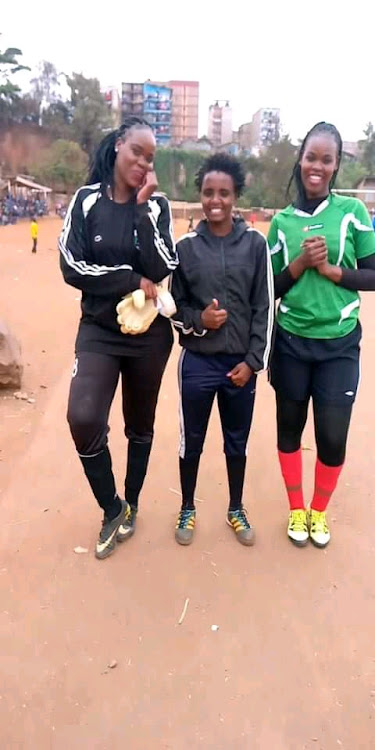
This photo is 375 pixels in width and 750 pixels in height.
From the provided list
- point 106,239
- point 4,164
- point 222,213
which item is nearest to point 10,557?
point 106,239

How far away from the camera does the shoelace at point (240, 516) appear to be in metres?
2.85

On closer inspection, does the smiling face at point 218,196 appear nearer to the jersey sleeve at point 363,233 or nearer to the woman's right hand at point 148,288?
the woman's right hand at point 148,288

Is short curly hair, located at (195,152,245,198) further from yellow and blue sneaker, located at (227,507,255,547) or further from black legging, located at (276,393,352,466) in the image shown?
yellow and blue sneaker, located at (227,507,255,547)

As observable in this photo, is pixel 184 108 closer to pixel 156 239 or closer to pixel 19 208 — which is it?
pixel 19 208

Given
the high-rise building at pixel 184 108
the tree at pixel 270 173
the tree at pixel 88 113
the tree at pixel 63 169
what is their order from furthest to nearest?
the high-rise building at pixel 184 108
the tree at pixel 88 113
the tree at pixel 270 173
the tree at pixel 63 169

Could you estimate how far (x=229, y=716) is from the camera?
188cm

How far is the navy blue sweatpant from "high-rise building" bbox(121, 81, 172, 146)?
7039cm

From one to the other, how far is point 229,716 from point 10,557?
1238 mm

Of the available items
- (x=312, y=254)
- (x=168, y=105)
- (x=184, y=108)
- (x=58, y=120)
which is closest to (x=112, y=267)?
(x=312, y=254)

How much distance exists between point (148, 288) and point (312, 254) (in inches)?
26.4

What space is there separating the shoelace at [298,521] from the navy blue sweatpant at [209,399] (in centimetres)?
43

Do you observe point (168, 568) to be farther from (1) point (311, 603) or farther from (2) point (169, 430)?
(2) point (169, 430)

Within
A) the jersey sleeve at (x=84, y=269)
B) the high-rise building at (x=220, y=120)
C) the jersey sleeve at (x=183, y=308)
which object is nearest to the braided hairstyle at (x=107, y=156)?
the jersey sleeve at (x=84, y=269)

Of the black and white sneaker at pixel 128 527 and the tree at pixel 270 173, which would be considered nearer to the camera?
the black and white sneaker at pixel 128 527
